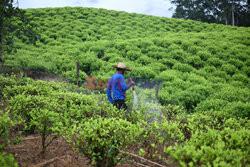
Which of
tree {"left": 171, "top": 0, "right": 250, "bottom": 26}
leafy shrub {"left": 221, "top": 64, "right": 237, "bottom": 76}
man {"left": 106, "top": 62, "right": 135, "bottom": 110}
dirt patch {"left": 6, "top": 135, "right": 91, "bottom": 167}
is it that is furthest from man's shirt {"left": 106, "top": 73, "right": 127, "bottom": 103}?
tree {"left": 171, "top": 0, "right": 250, "bottom": 26}

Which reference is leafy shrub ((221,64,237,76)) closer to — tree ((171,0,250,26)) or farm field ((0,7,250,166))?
farm field ((0,7,250,166))

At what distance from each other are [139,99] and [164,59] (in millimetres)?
5378

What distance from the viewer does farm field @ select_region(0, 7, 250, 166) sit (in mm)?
2529

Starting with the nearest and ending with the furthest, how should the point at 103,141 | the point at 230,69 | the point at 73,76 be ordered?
the point at 103,141 < the point at 73,76 < the point at 230,69

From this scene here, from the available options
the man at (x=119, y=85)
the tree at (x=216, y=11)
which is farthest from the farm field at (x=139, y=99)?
the tree at (x=216, y=11)

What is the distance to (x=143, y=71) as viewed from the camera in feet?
29.2

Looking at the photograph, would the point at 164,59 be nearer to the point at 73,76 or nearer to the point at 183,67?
the point at 183,67

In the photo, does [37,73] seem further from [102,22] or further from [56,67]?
[102,22]

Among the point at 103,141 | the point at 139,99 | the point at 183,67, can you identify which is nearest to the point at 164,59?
the point at 183,67

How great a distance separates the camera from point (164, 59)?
10.4m

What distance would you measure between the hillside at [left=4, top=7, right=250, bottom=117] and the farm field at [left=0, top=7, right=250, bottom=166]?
0.06 meters

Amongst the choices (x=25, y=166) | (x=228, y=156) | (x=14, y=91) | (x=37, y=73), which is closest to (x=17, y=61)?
(x=37, y=73)

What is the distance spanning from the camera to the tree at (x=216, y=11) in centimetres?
2970

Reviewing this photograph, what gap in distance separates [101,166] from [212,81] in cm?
808
